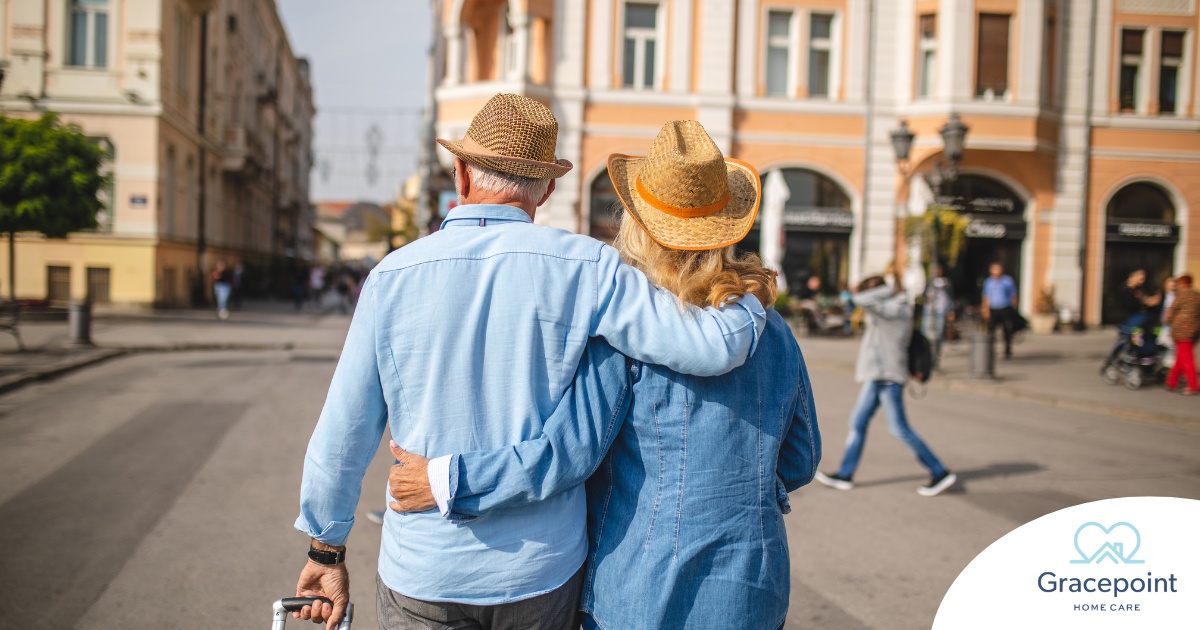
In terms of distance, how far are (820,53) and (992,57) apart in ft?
14.6

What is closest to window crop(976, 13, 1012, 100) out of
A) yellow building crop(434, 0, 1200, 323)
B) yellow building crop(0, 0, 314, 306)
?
yellow building crop(434, 0, 1200, 323)

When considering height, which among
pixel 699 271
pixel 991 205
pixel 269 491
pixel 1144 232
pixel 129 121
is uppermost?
pixel 129 121

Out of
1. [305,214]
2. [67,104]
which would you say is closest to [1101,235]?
[67,104]

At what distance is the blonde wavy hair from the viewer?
189 cm

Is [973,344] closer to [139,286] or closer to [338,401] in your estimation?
[338,401]

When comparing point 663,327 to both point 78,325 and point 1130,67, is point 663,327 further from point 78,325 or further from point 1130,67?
point 1130,67

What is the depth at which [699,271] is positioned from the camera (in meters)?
1.93

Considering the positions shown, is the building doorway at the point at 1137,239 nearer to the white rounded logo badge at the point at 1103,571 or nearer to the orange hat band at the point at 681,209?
the white rounded logo badge at the point at 1103,571

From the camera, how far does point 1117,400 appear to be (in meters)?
11.6

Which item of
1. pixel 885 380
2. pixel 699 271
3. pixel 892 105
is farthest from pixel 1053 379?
pixel 699 271

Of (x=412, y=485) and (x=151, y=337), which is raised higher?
(x=412, y=485)

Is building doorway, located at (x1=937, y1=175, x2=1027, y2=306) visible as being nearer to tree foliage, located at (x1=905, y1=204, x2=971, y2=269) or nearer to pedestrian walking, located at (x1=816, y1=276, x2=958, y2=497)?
tree foliage, located at (x1=905, y1=204, x2=971, y2=269)

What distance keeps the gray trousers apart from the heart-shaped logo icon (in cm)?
104

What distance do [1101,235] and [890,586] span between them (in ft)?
78.5
